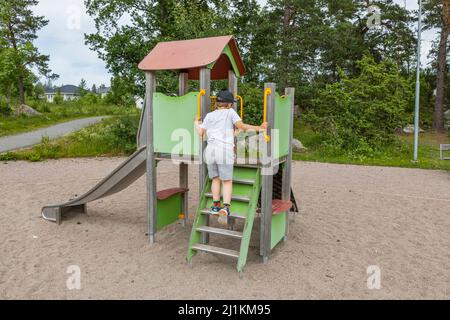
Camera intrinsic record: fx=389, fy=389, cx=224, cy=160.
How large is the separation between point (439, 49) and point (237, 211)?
2136 centimetres

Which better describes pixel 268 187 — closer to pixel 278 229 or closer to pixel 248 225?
pixel 248 225

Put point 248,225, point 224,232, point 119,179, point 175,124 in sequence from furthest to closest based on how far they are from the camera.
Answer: point 119,179 < point 175,124 < point 224,232 < point 248,225

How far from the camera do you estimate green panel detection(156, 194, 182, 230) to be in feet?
17.7

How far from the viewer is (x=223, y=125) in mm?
4191

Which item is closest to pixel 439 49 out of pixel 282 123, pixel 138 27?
pixel 138 27

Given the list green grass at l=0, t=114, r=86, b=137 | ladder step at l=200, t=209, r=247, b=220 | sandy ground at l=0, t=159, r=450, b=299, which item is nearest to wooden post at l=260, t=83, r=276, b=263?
sandy ground at l=0, t=159, r=450, b=299

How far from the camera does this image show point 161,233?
218 inches

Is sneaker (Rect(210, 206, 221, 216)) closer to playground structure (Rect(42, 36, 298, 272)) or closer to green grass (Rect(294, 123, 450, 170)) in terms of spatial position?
playground structure (Rect(42, 36, 298, 272))

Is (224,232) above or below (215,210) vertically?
below

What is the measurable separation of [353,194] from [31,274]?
6.14 meters

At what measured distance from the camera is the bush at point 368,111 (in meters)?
13.9

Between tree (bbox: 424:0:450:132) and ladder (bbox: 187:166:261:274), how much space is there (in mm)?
19872

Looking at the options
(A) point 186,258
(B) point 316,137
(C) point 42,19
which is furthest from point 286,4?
(C) point 42,19
